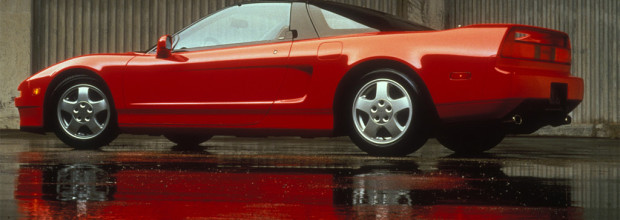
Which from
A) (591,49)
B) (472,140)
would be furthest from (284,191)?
(591,49)

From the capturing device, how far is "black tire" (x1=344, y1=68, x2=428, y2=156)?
596 centimetres

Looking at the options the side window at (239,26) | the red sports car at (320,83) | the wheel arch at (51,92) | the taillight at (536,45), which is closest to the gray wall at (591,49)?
the red sports car at (320,83)

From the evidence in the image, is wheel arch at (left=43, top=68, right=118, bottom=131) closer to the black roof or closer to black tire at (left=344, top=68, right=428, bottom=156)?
the black roof

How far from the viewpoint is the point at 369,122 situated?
6141 millimetres

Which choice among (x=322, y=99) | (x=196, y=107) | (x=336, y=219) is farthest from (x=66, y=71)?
(x=336, y=219)

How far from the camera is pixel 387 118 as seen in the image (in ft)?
20.0

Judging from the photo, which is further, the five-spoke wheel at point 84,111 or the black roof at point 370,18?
the five-spoke wheel at point 84,111

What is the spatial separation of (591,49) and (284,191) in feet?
29.3

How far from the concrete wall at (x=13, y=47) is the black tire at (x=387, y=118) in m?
7.96

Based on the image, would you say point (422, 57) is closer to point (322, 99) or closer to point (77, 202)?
point (322, 99)

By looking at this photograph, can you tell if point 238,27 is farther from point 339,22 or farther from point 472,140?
point 472,140

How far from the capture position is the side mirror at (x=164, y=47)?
703 cm

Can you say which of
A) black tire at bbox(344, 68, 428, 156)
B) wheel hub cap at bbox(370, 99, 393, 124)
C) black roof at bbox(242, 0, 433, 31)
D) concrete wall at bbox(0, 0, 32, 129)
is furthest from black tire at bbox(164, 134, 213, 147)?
concrete wall at bbox(0, 0, 32, 129)

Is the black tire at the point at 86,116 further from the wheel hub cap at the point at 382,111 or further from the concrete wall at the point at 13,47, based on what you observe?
the concrete wall at the point at 13,47
